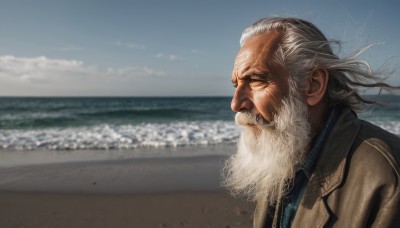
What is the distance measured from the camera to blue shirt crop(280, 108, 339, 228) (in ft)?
5.97

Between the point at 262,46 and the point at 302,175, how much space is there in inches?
33.8

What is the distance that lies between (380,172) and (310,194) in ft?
1.31

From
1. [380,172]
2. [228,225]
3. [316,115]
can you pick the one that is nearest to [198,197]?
[228,225]

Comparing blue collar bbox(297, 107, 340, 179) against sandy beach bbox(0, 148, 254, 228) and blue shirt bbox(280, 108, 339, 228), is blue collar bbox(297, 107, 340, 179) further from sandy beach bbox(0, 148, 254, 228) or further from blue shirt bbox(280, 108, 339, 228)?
sandy beach bbox(0, 148, 254, 228)

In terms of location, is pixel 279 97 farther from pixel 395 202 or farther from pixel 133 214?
pixel 133 214

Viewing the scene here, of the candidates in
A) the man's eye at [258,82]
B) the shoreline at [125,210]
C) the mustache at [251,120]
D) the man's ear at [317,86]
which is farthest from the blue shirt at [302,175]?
the shoreline at [125,210]

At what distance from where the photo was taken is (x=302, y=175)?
1.89m

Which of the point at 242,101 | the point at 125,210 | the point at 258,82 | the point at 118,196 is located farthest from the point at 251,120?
the point at 118,196

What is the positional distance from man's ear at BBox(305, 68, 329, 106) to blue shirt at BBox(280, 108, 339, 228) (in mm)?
130

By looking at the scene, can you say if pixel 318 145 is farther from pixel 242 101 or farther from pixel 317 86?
pixel 242 101

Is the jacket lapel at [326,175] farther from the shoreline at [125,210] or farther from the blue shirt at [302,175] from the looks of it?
the shoreline at [125,210]

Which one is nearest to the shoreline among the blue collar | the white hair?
the blue collar

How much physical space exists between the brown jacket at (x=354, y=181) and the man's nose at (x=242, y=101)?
0.54 metres

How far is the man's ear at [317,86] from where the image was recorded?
6.26 ft
